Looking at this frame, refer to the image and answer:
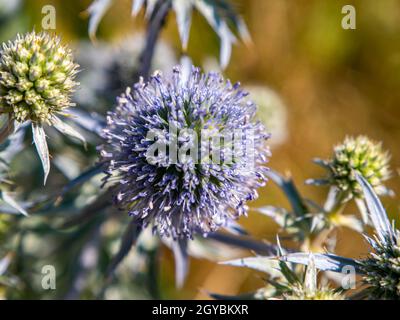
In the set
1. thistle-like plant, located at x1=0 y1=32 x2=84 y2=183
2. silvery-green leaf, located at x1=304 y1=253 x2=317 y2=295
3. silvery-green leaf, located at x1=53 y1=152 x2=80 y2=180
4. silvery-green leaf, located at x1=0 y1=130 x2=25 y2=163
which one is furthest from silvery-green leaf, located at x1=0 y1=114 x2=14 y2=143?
silvery-green leaf, located at x1=304 y1=253 x2=317 y2=295

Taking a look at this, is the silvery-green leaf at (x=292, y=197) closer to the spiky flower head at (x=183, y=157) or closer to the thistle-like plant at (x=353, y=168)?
the thistle-like plant at (x=353, y=168)

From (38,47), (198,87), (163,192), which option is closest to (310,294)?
(163,192)

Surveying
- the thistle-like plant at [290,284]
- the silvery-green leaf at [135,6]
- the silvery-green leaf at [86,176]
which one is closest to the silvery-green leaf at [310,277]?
the thistle-like plant at [290,284]

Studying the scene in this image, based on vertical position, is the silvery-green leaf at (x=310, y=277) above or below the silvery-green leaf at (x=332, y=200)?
below

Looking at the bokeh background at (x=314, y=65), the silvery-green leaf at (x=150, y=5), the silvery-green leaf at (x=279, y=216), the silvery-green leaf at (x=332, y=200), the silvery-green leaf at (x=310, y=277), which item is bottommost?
the silvery-green leaf at (x=310, y=277)

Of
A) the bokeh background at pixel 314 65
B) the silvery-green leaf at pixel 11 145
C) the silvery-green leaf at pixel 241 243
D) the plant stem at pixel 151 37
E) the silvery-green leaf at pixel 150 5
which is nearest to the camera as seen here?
the silvery-green leaf at pixel 11 145

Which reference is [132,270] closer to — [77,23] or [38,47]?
[38,47]

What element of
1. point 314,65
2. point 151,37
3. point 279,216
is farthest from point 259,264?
point 314,65
